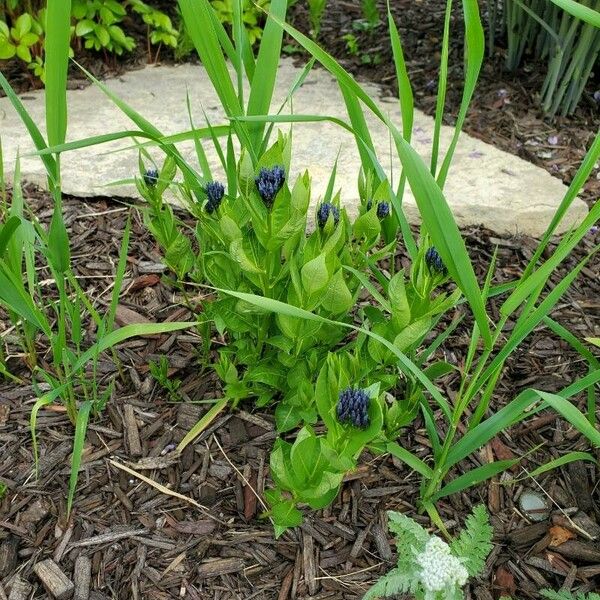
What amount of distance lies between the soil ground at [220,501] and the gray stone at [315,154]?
500 millimetres

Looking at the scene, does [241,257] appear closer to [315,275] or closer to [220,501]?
[315,275]

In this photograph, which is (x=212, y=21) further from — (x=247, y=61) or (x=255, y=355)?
(x=255, y=355)

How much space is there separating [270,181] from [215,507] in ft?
2.03

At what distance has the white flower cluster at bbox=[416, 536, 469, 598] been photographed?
2.79ft

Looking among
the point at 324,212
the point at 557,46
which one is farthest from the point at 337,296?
the point at 557,46

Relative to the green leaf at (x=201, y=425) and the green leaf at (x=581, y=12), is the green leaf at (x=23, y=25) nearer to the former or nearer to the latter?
the green leaf at (x=201, y=425)

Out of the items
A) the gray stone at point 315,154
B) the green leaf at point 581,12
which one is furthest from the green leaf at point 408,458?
the gray stone at point 315,154

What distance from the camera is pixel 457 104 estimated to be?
8.63ft

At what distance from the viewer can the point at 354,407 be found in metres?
0.88

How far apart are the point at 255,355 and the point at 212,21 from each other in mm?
591

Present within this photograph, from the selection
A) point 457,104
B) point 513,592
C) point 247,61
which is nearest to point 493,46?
point 457,104

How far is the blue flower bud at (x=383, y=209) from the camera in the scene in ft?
3.96

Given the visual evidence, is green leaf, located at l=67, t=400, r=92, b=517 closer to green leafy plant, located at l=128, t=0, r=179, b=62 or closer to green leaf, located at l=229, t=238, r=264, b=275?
green leaf, located at l=229, t=238, r=264, b=275

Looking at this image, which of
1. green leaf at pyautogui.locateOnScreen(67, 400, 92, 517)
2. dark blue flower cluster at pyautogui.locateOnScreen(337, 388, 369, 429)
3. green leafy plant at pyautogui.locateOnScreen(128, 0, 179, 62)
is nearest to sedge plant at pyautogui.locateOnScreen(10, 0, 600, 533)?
dark blue flower cluster at pyautogui.locateOnScreen(337, 388, 369, 429)
